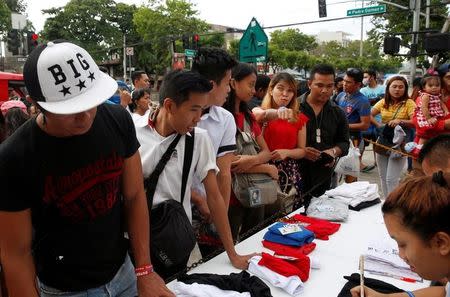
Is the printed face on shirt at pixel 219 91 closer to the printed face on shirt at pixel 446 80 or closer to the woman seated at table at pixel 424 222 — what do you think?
the woman seated at table at pixel 424 222

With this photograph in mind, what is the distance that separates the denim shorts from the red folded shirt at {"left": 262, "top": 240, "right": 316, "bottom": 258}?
2.59 ft

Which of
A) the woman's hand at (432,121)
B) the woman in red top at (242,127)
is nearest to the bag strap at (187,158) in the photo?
the woman in red top at (242,127)

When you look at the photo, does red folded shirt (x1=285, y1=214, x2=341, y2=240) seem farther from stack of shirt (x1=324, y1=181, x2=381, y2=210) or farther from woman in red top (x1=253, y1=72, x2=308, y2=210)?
woman in red top (x1=253, y1=72, x2=308, y2=210)

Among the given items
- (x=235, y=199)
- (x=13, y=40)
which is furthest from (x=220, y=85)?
(x=13, y=40)

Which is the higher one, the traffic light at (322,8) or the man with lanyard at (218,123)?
the traffic light at (322,8)

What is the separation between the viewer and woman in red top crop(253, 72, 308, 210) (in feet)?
9.73

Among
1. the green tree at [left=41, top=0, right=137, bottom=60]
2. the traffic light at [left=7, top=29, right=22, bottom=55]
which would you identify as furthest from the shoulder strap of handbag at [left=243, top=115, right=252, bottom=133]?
the green tree at [left=41, top=0, right=137, bottom=60]

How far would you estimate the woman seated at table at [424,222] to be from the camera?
115 centimetres

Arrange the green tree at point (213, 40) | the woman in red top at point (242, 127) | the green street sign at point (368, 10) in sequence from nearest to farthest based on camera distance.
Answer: the woman in red top at point (242, 127)
the green street sign at point (368, 10)
the green tree at point (213, 40)

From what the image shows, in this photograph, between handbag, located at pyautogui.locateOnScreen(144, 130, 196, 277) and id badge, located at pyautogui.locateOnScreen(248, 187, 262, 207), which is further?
id badge, located at pyautogui.locateOnScreen(248, 187, 262, 207)

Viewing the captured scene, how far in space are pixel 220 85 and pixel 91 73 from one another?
0.99 meters

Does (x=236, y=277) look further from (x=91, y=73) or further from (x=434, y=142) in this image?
(x=434, y=142)

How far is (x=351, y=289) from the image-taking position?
159 cm

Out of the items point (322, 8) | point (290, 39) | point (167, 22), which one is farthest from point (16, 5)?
point (322, 8)
